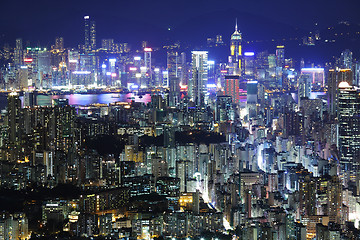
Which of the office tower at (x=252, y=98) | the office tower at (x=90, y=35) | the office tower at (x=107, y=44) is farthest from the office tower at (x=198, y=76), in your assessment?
the office tower at (x=107, y=44)

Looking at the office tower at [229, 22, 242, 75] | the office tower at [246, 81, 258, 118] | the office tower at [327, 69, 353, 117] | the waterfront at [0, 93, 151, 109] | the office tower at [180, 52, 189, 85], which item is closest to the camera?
the office tower at [327, 69, 353, 117]

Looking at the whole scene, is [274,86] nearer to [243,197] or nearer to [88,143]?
[88,143]

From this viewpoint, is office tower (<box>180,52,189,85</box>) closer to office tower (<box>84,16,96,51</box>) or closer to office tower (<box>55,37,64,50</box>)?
office tower (<box>84,16,96,51</box>)

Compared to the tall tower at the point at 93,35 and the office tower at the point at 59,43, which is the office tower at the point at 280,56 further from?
the office tower at the point at 59,43

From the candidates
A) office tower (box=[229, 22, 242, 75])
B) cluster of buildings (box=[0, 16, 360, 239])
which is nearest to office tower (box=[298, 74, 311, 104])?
cluster of buildings (box=[0, 16, 360, 239])

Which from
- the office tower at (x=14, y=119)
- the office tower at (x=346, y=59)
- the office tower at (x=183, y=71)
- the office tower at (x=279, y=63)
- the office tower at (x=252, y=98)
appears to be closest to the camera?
the office tower at (x=14, y=119)

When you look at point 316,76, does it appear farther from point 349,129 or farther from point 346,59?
point 349,129

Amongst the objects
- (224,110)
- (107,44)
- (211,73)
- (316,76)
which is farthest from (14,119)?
(107,44)

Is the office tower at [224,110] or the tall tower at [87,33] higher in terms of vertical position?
the tall tower at [87,33]
